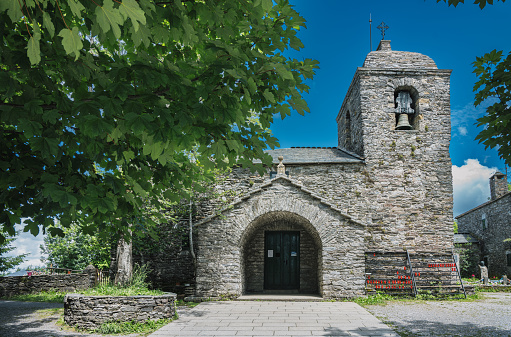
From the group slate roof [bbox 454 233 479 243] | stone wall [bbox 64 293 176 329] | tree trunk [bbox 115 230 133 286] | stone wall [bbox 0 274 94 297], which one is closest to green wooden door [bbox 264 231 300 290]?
tree trunk [bbox 115 230 133 286]

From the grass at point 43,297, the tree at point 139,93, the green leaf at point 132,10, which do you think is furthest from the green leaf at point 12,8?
the grass at point 43,297

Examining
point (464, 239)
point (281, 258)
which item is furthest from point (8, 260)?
point (464, 239)

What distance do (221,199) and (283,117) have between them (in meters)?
10.8

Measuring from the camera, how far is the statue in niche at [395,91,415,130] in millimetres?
15086

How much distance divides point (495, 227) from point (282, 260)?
18.6 meters

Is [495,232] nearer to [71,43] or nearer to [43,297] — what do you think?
[43,297]

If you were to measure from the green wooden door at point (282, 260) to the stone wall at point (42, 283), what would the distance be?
23.8 feet

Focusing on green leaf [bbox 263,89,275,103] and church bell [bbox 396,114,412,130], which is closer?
green leaf [bbox 263,89,275,103]

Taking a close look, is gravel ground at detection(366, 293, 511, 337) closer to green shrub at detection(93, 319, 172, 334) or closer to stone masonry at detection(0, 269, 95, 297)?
green shrub at detection(93, 319, 172, 334)

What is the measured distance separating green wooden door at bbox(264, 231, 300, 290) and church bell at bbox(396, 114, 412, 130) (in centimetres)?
618

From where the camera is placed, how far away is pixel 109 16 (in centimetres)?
221

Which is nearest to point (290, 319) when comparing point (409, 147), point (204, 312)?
point (204, 312)

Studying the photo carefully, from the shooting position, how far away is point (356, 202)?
14.3m

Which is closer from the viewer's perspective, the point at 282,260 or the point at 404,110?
the point at 282,260
